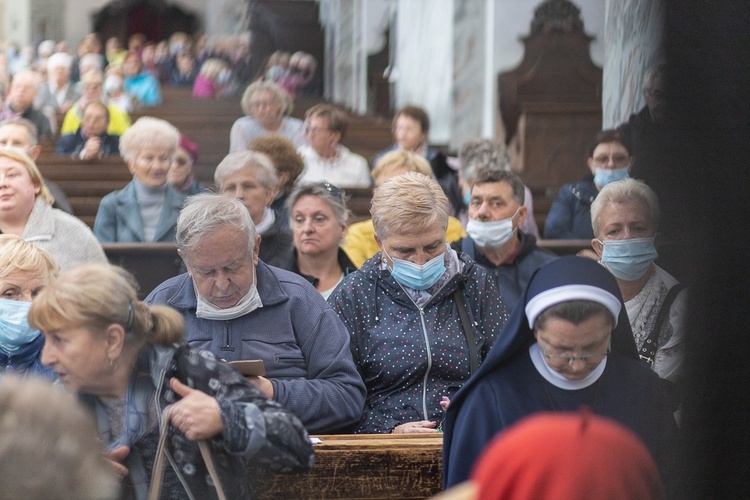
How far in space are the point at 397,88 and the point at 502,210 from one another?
1205 cm

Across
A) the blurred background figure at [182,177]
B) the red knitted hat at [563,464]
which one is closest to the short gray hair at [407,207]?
the red knitted hat at [563,464]

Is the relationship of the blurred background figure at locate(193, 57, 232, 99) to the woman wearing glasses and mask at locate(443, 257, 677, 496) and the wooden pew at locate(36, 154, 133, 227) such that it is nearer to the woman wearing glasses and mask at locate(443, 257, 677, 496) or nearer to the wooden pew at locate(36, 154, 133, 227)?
the wooden pew at locate(36, 154, 133, 227)

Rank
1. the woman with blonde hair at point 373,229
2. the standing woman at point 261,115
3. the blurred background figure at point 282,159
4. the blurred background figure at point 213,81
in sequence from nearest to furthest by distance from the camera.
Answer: the woman with blonde hair at point 373,229, the blurred background figure at point 282,159, the standing woman at point 261,115, the blurred background figure at point 213,81

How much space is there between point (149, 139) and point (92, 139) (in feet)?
10.7

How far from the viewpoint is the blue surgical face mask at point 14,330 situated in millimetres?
3258

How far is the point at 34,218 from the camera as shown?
4.59m

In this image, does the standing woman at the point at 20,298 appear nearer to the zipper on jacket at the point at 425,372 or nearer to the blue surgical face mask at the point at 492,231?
the zipper on jacket at the point at 425,372

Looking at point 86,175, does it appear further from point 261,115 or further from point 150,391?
point 150,391

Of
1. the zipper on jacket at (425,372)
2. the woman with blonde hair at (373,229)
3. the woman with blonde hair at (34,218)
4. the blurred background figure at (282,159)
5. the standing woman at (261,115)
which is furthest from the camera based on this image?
the standing woman at (261,115)

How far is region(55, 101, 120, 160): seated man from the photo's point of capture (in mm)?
8461

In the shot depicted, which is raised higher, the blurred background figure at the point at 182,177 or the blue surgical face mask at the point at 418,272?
the blurred background figure at the point at 182,177

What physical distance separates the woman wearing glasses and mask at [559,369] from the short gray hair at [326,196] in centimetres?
195

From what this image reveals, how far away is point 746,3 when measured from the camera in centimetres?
Answer: 144

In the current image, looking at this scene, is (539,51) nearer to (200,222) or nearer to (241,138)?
(241,138)
